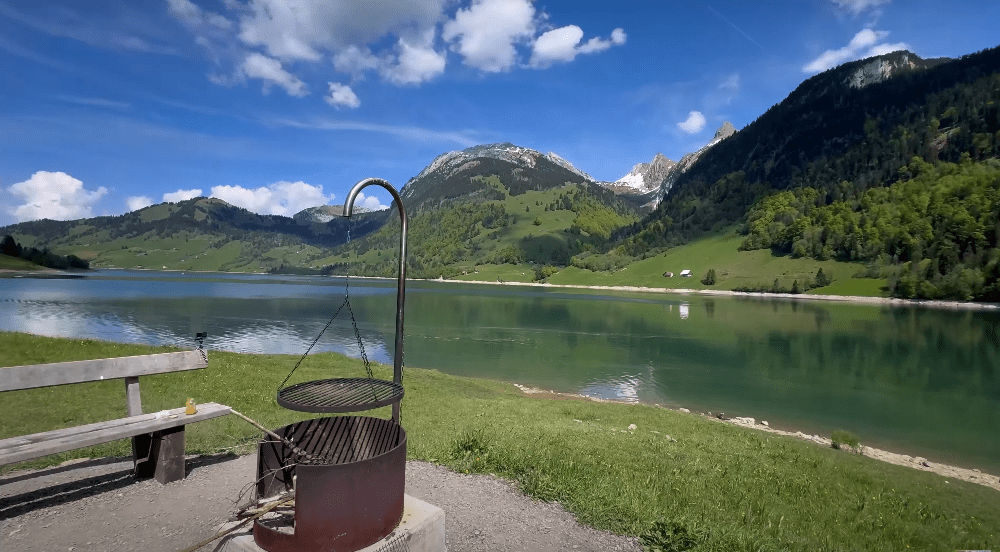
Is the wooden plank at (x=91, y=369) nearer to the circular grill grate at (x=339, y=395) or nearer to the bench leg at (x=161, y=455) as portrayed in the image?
the bench leg at (x=161, y=455)

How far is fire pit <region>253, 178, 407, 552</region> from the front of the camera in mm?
4598

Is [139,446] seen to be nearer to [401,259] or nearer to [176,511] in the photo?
[176,511]

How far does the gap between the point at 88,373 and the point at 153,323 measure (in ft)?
180

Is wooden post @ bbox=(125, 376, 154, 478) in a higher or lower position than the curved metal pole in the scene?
lower

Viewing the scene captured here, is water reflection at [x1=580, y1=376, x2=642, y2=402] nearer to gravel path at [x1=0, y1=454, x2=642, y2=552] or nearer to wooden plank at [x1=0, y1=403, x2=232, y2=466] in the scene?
gravel path at [x1=0, y1=454, x2=642, y2=552]

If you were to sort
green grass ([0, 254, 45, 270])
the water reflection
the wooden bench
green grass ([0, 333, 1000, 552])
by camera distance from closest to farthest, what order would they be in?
the wooden bench
green grass ([0, 333, 1000, 552])
the water reflection
green grass ([0, 254, 45, 270])

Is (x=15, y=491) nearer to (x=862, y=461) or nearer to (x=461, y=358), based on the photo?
Result: (x=862, y=461)

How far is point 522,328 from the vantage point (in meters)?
63.6

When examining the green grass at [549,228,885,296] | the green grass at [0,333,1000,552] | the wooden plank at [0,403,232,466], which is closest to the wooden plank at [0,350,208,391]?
the wooden plank at [0,403,232,466]

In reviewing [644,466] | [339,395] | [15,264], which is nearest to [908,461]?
[644,466]

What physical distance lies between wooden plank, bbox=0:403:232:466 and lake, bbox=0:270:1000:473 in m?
15.8

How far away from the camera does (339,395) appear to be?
246 inches

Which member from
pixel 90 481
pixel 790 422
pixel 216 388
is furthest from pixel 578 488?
pixel 790 422

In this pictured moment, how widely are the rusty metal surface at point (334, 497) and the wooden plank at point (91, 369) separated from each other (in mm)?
4105
